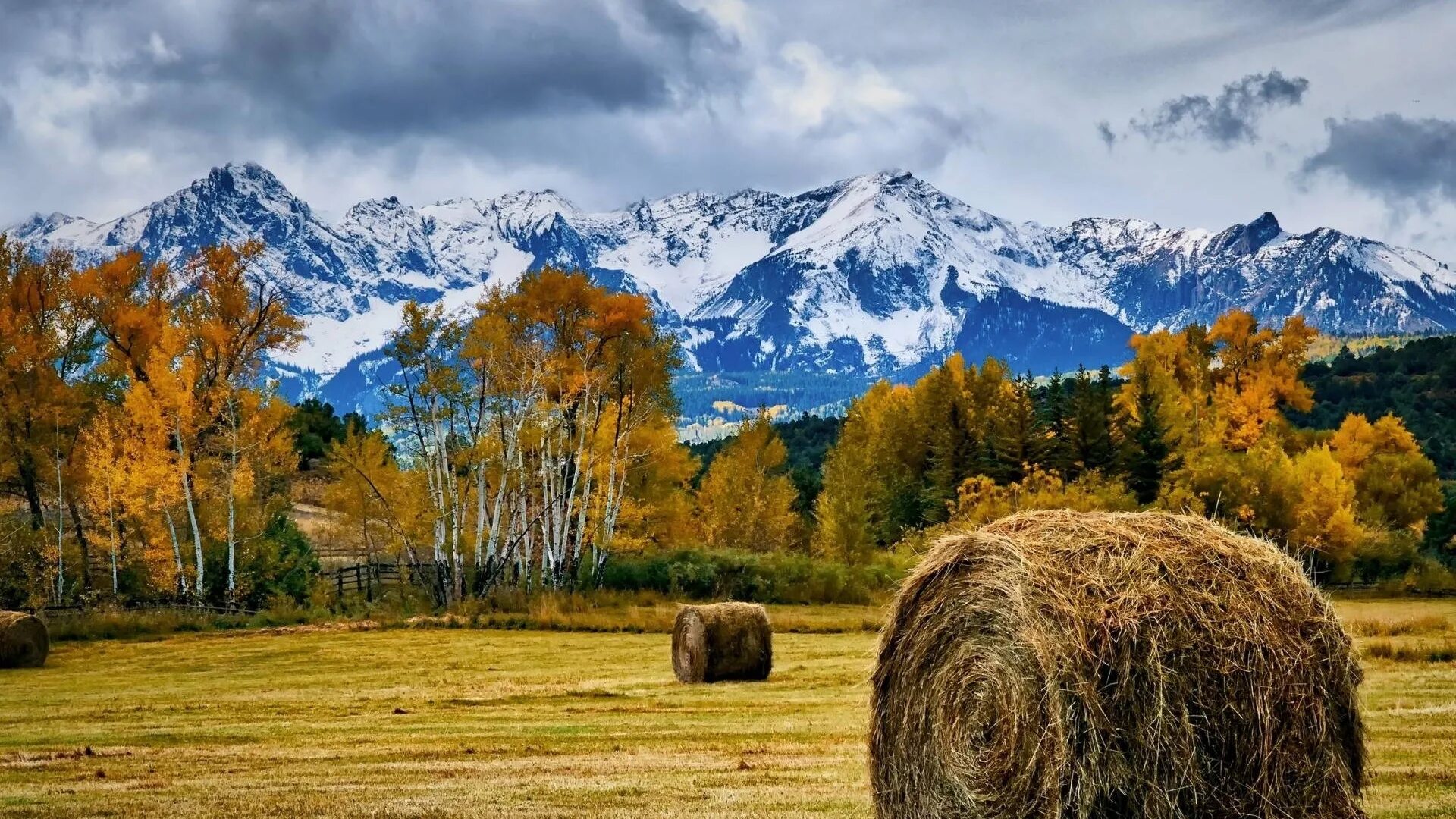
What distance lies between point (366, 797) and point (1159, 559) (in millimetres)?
8041

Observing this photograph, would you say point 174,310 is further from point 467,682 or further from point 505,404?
point 467,682

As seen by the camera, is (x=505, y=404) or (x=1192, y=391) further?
(x=1192, y=391)

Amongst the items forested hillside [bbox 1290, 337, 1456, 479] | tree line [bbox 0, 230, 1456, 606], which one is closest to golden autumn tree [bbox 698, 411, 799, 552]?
tree line [bbox 0, 230, 1456, 606]

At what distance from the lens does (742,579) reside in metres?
51.7

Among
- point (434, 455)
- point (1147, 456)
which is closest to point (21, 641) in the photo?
point (434, 455)

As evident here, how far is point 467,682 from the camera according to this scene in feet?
88.6

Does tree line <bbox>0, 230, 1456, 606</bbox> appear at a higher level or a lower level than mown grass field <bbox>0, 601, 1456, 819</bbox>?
higher

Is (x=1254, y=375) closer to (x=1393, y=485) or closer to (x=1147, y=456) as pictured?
(x=1393, y=485)

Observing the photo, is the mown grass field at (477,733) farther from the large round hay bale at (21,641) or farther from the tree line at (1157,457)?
the tree line at (1157,457)

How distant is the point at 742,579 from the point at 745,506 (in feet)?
74.7

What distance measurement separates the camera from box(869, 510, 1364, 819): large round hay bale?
29.8ft

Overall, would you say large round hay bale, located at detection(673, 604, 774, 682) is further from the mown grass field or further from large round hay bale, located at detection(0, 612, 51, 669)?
large round hay bale, located at detection(0, 612, 51, 669)

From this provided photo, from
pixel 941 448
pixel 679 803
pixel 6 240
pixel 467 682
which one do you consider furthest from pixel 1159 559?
pixel 941 448

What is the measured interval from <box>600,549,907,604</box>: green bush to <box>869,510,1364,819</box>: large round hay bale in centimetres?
4074
